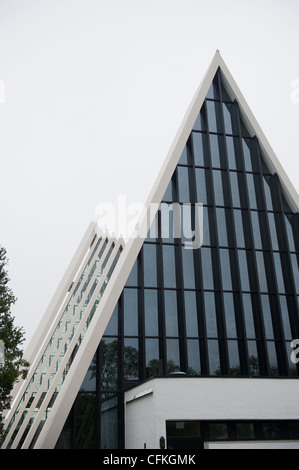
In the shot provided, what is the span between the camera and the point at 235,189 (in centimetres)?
2202

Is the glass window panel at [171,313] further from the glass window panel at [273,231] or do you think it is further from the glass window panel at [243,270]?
the glass window panel at [273,231]

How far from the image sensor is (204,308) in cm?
1900

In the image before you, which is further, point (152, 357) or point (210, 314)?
point (210, 314)

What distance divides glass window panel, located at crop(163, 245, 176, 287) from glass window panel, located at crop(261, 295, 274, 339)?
438 centimetres

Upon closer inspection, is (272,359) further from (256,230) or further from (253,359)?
(256,230)

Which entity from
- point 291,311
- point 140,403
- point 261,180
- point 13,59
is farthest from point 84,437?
point 13,59

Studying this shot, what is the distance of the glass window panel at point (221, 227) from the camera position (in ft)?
68.1

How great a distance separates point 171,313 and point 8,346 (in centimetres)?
745

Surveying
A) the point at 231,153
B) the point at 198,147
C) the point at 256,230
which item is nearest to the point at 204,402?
the point at 256,230

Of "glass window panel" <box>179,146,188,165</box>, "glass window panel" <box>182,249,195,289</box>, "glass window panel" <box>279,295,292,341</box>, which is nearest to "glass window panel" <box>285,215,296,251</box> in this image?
"glass window panel" <box>279,295,292,341</box>

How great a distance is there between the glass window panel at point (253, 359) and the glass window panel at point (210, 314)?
1685 mm

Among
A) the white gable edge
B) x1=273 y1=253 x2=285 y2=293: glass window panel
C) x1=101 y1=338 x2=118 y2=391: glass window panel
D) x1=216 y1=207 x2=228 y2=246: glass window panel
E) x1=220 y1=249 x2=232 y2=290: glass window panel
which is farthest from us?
x1=216 y1=207 x2=228 y2=246: glass window panel

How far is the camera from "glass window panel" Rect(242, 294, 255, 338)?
1919 centimetres

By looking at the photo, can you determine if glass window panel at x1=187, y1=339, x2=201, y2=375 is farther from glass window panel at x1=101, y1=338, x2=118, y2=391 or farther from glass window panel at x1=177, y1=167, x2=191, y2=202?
glass window panel at x1=177, y1=167, x2=191, y2=202
